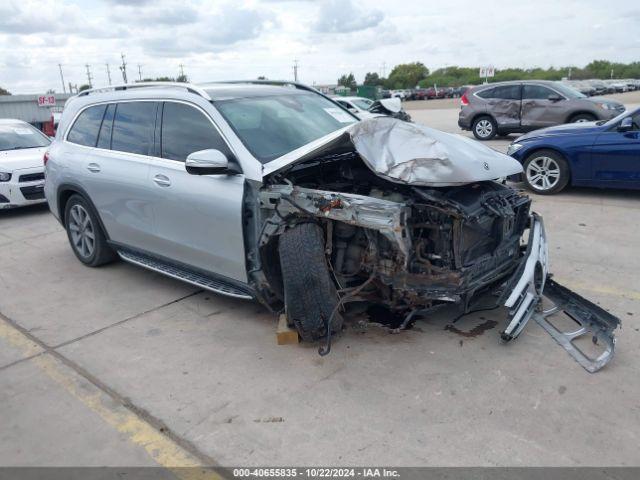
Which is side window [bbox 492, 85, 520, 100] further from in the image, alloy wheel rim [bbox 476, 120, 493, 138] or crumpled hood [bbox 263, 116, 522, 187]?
crumpled hood [bbox 263, 116, 522, 187]

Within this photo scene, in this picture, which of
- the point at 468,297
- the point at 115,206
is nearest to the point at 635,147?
the point at 468,297

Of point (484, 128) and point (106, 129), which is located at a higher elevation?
point (106, 129)

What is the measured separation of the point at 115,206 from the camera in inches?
200

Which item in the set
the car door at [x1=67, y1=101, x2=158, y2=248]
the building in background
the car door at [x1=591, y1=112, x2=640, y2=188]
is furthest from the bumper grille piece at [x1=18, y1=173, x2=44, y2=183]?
the building in background

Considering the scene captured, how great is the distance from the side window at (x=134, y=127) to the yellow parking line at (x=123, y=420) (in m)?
1.91

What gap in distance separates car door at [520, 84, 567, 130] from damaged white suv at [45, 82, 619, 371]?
10658mm

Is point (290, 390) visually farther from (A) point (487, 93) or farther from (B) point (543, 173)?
(A) point (487, 93)

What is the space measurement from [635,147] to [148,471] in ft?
23.5

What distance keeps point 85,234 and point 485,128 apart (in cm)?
1231

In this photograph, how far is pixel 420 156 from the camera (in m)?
3.63

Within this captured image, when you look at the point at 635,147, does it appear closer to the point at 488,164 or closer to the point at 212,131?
the point at 488,164

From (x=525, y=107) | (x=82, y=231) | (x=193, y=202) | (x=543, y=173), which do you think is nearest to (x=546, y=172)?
(x=543, y=173)

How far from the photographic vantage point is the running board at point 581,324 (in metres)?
3.46

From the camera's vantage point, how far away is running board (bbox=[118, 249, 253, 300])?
4227mm
